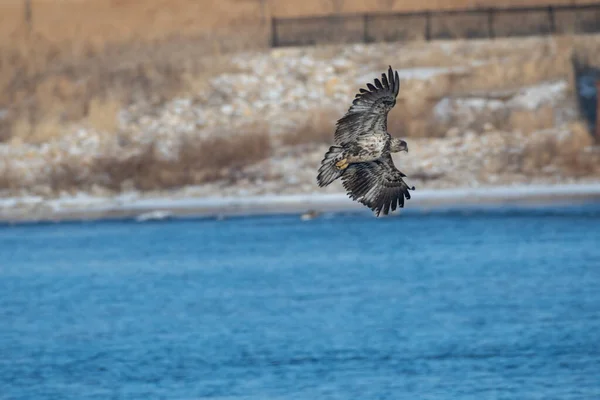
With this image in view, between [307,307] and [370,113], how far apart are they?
11.5 metres

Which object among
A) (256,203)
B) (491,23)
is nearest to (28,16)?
(491,23)

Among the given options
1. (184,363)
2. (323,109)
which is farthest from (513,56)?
(184,363)

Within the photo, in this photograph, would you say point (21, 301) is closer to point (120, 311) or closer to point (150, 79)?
point (120, 311)

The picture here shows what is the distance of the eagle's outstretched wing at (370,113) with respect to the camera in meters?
11.9

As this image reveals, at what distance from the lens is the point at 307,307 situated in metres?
23.1

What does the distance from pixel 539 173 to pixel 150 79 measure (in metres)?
13.8

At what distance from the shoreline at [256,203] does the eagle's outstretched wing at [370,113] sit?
20440mm

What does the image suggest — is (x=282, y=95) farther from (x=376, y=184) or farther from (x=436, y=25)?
(x=376, y=184)

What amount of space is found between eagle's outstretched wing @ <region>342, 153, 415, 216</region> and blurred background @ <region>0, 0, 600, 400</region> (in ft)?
16.3

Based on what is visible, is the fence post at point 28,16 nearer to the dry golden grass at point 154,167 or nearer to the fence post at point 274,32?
the fence post at point 274,32

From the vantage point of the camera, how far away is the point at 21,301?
978 inches

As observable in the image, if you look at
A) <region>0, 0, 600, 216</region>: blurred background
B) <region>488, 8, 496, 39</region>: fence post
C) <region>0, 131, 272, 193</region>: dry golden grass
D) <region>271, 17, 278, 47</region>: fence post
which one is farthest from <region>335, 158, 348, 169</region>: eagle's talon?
<region>488, 8, 496, 39</region>: fence post

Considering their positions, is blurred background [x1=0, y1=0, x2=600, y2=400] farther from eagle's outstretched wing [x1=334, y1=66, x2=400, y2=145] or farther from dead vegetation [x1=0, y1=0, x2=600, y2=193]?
eagle's outstretched wing [x1=334, y1=66, x2=400, y2=145]

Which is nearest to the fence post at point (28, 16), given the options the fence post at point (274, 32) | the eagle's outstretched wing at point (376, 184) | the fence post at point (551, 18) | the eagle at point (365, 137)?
the fence post at point (274, 32)
